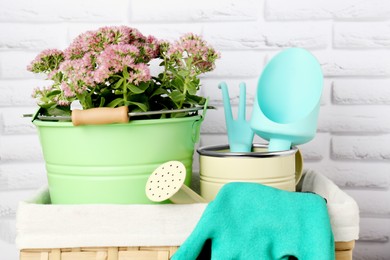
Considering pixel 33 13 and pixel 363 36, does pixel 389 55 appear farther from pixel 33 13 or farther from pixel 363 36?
pixel 33 13

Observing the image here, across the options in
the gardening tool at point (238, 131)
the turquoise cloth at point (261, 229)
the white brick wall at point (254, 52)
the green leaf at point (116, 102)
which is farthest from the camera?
the white brick wall at point (254, 52)

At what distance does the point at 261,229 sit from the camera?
2.59 ft

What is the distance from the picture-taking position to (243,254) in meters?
0.78

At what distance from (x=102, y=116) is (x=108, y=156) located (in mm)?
69

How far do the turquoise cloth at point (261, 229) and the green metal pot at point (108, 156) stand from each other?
0.46ft

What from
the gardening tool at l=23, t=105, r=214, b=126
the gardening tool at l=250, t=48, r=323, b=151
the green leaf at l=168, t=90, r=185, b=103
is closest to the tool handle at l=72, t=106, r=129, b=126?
the gardening tool at l=23, t=105, r=214, b=126

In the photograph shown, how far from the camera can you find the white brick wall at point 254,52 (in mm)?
1280

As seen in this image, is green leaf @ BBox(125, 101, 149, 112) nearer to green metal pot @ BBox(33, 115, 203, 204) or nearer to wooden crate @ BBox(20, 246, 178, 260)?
green metal pot @ BBox(33, 115, 203, 204)

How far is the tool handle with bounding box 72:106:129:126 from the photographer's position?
2.74 feet

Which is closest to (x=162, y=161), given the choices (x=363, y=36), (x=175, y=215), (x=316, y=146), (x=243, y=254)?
(x=175, y=215)

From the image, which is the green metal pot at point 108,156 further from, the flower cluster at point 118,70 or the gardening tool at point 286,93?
the gardening tool at point 286,93

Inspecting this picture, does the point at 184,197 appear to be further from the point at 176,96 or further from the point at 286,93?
the point at 286,93

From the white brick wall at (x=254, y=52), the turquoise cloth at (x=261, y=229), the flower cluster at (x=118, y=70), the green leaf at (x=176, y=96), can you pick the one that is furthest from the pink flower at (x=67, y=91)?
the white brick wall at (x=254, y=52)

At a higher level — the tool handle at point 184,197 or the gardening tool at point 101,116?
the gardening tool at point 101,116
